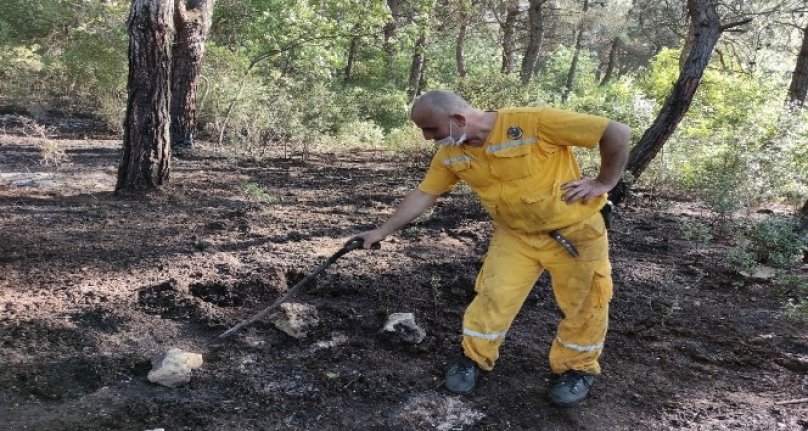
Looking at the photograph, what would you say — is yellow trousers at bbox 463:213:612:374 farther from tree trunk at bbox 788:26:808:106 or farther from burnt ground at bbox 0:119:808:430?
tree trunk at bbox 788:26:808:106

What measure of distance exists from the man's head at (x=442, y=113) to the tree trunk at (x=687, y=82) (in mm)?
4763

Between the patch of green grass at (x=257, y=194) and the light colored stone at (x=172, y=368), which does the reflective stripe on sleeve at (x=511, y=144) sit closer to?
the light colored stone at (x=172, y=368)

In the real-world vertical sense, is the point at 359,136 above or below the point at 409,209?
below

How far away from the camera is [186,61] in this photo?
856cm

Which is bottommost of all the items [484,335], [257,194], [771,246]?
[257,194]

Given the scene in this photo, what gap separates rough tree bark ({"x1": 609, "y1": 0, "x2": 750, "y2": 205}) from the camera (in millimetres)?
6266

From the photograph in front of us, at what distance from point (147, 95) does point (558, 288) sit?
4.72 meters

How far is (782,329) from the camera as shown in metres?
4.05

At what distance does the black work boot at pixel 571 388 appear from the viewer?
2947mm

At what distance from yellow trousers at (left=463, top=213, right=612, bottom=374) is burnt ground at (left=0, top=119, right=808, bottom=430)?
0.29 m

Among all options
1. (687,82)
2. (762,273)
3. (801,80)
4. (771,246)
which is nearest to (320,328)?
(762,273)

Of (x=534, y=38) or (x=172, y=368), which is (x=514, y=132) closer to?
(x=172, y=368)

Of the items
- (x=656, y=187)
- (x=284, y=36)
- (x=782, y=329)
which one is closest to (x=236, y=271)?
(x=782, y=329)

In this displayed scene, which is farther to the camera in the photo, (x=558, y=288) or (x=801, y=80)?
(x=801, y=80)
